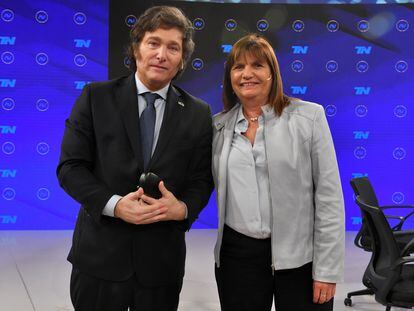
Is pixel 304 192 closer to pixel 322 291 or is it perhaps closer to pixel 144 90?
pixel 322 291

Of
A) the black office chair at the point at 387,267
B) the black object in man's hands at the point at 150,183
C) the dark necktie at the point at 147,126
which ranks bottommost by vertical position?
the black office chair at the point at 387,267

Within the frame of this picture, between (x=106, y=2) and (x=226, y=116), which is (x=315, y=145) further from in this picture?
(x=106, y=2)

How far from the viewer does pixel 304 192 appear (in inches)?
72.3

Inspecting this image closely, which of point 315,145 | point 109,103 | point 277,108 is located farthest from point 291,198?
point 109,103

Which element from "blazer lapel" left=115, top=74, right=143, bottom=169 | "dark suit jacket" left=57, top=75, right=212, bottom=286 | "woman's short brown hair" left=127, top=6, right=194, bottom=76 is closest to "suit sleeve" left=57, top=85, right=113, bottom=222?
"dark suit jacket" left=57, top=75, right=212, bottom=286

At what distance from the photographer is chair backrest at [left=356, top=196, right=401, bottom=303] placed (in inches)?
109

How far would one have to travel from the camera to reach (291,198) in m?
1.82

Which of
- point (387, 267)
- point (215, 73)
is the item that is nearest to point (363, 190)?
point (387, 267)

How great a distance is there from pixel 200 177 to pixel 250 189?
8.2 inches

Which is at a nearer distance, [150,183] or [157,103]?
[150,183]

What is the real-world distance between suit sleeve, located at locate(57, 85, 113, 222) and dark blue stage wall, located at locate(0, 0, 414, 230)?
4.21 metres

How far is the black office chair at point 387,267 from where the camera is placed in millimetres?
2734

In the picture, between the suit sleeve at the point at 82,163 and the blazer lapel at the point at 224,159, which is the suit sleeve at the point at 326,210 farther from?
the suit sleeve at the point at 82,163

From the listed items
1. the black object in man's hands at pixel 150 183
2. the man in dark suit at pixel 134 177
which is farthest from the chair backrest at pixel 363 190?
the black object in man's hands at pixel 150 183
